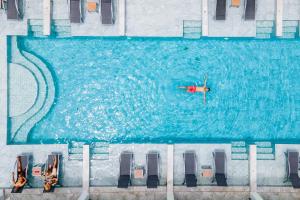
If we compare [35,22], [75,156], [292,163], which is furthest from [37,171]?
[292,163]

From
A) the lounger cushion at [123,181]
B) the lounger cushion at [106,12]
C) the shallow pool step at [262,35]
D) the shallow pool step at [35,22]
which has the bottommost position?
the lounger cushion at [123,181]

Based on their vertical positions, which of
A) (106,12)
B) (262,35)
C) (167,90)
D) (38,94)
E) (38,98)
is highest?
(106,12)

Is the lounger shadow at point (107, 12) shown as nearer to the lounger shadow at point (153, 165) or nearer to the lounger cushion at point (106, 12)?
the lounger cushion at point (106, 12)

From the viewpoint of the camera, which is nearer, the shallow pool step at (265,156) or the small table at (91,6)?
the small table at (91,6)

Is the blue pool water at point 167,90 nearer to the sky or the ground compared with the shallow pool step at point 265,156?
nearer to the sky

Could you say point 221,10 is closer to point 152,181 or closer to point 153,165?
point 153,165

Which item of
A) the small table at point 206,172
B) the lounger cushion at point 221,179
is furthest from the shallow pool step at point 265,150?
the small table at point 206,172

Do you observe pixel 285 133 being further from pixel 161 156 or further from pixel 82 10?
pixel 82 10
